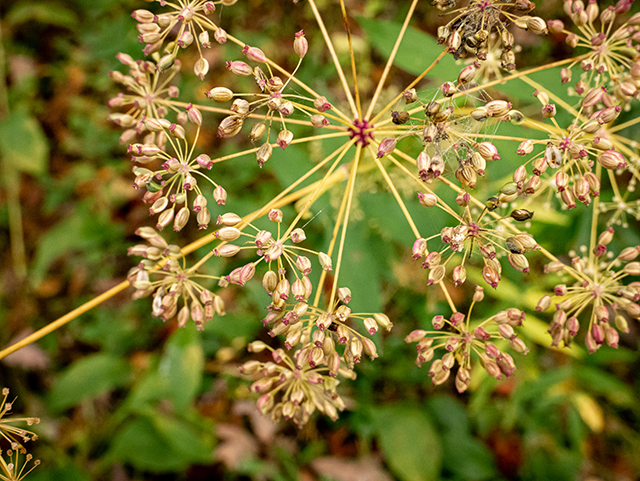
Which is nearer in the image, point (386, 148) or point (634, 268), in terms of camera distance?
point (386, 148)

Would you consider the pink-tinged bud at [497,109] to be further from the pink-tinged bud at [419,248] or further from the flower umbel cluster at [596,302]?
the flower umbel cluster at [596,302]

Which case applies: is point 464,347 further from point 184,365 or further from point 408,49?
point 184,365

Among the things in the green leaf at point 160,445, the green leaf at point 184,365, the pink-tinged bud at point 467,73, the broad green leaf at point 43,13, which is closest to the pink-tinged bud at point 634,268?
the pink-tinged bud at point 467,73

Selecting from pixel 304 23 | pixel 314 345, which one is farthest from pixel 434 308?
pixel 304 23

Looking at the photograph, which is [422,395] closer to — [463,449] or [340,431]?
[463,449]

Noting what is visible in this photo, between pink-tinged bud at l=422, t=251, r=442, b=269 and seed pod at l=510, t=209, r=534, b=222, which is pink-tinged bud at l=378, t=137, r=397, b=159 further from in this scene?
seed pod at l=510, t=209, r=534, b=222

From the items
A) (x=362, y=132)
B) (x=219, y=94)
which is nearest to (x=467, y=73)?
(x=362, y=132)

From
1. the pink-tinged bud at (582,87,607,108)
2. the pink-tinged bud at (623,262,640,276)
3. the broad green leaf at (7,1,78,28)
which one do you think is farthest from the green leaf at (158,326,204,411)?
the broad green leaf at (7,1,78,28)

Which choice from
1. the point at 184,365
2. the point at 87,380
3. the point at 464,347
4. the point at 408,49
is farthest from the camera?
the point at 87,380
